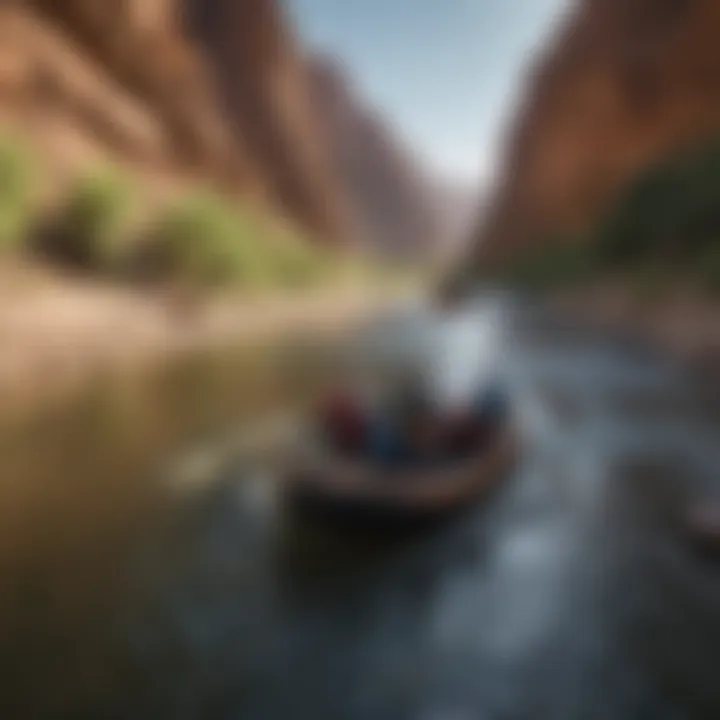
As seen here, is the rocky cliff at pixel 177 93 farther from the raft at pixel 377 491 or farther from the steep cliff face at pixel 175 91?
the raft at pixel 377 491

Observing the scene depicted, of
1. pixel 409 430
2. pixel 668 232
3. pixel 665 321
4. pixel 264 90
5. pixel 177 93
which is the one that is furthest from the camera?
pixel 264 90

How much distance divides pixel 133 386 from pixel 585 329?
2346 cm

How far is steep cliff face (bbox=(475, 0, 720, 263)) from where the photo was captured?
4712 cm

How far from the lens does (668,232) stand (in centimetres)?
2833

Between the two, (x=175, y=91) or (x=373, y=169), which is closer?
(x=175, y=91)

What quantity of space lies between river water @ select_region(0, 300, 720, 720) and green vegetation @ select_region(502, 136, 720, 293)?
582 inches

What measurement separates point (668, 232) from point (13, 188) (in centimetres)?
2519

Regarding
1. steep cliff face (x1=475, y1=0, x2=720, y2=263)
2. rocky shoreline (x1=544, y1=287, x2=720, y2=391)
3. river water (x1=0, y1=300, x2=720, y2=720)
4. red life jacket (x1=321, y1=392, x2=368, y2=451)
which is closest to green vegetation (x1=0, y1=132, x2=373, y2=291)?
river water (x1=0, y1=300, x2=720, y2=720)

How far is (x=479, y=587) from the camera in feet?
24.0

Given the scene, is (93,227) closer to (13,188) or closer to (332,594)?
(13,188)

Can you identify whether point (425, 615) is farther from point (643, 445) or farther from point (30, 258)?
point (30, 258)

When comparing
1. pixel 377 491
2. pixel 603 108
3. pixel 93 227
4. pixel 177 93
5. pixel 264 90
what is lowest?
pixel 377 491

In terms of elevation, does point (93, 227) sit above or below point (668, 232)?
above

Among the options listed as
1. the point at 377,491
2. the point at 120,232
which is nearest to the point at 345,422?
the point at 377,491
